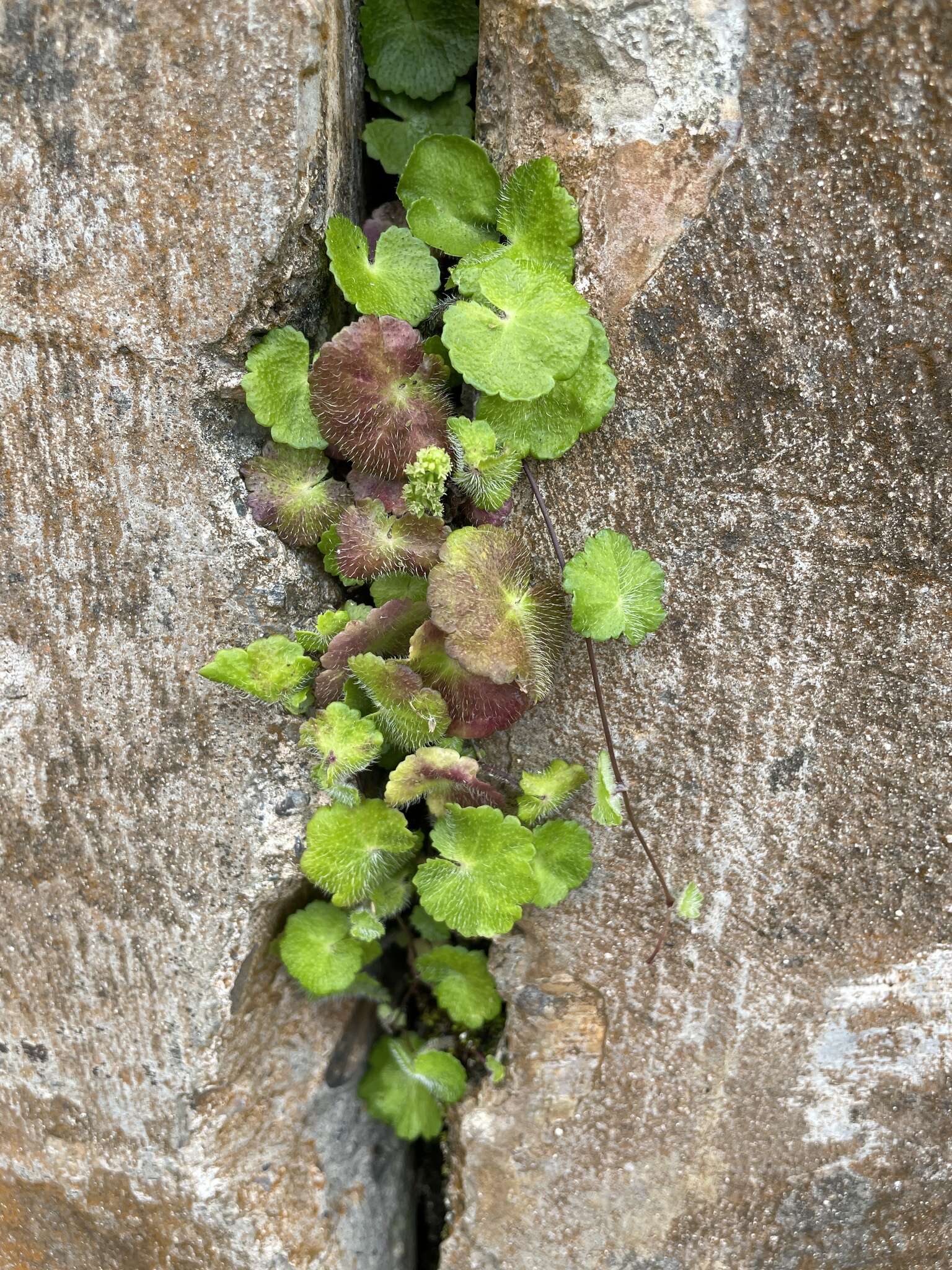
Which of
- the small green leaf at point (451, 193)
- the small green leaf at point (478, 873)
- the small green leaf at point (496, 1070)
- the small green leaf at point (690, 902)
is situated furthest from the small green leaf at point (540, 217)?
the small green leaf at point (496, 1070)

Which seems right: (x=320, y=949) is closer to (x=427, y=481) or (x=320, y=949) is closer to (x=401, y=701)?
Answer: (x=401, y=701)

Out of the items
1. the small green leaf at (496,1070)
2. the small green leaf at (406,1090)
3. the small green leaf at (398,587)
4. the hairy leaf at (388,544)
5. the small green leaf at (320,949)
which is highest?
the hairy leaf at (388,544)

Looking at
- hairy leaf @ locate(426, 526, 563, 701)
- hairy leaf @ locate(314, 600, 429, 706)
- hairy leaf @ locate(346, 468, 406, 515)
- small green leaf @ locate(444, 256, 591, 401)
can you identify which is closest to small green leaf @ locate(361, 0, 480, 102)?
small green leaf @ locate(444, 256, 591, 401)

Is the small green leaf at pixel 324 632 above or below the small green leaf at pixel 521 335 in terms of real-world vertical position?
below

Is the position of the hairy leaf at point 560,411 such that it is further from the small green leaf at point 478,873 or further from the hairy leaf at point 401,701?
the small green leaf at point 478,873

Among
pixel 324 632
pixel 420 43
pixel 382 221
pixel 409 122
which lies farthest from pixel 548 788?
pixel 420 43

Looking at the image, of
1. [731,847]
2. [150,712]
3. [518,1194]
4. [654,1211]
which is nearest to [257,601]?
[150,712]

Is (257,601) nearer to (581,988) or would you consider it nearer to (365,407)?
(365,407)
